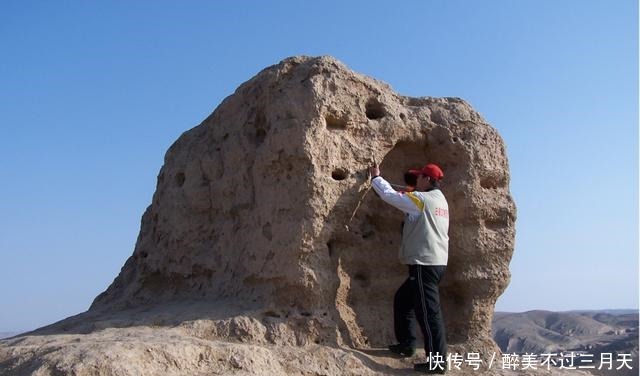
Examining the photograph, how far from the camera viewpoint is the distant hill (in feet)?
103

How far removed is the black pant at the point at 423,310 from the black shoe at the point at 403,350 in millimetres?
30

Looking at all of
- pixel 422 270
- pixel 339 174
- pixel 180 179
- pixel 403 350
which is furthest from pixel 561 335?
pixel 422 270

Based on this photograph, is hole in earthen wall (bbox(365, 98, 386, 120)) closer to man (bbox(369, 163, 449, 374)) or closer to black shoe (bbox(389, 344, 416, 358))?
man (bbox(369, 163, 449, 374))

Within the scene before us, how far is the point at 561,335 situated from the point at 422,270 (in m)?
38.8

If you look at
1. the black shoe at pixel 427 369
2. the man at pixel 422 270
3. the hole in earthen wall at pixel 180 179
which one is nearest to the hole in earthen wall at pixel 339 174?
the man at pixel 422 270

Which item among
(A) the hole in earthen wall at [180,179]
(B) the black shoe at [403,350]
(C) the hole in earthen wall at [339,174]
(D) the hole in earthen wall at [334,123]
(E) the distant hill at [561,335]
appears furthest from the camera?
(E) the distant hill at [561,335]

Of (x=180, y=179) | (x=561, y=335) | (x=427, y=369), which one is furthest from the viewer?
(x=561, y=335)

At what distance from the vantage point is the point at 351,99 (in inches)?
229

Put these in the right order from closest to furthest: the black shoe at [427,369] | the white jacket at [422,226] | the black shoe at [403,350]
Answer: the black shoe at [427,369] < the white jacket at [422,226] < the black shoe at [403,350]

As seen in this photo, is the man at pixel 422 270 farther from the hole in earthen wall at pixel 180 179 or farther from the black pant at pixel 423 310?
the hole in earthen wall at pixel 180 179

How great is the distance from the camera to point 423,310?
16.2 ft

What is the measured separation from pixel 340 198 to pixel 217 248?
142cm

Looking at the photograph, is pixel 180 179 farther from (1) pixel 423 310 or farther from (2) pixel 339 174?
(1) pixel 423 310

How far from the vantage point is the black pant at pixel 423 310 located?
4.92 m
